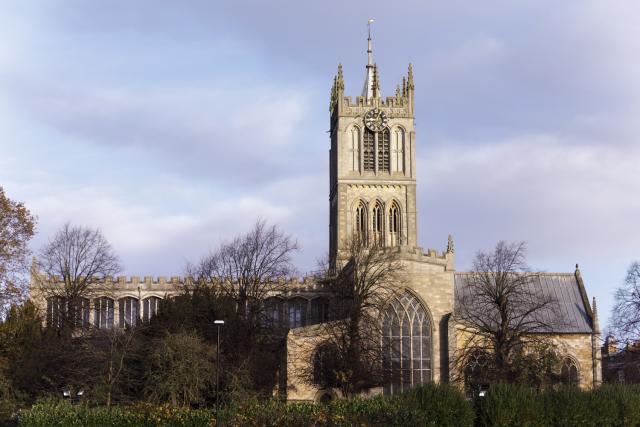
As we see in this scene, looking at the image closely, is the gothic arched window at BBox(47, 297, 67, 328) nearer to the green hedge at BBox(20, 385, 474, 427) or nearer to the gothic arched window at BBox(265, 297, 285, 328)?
the gothic arched window at BBox(265, 297, 285, 328)

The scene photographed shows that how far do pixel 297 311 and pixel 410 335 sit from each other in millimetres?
15176

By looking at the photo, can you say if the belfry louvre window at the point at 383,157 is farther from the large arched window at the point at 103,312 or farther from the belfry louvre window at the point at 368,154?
the large arched window at the point at 103,312

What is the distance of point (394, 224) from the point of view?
8475cm

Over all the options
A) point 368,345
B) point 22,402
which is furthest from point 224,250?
point 22,402

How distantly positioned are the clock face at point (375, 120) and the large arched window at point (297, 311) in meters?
16.8

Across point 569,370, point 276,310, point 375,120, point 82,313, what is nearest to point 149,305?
point 82,313

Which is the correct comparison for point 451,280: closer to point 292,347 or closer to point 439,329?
point 439,329

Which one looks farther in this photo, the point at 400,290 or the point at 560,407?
the point at 400,290

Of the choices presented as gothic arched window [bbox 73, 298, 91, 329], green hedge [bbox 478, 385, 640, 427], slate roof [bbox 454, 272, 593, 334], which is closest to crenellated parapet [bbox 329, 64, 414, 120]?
slate roof [bbox 454, 272, 593, 334]

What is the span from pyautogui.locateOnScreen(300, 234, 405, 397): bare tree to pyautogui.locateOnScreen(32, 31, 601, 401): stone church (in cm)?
87

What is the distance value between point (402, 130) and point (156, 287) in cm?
2366

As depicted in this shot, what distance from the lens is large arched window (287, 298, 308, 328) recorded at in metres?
76.5

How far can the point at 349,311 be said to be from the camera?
6012cm

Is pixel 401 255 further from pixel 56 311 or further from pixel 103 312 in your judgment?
pixel 103 312
